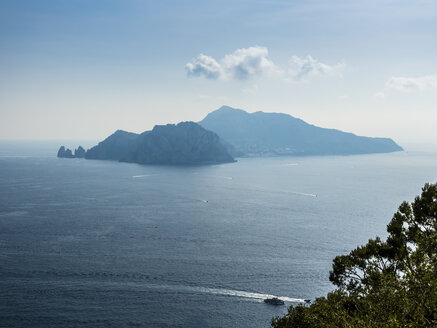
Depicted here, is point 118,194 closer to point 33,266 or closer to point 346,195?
point 33,266

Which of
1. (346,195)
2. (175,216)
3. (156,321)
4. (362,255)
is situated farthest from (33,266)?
(346,195)

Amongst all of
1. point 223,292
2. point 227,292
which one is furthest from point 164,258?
point 227,292

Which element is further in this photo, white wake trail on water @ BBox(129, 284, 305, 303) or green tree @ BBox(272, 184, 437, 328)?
white wake trail on water @ BBox(129, 284, 305, 303)

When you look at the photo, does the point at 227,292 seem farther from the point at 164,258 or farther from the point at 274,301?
the point at 164,258

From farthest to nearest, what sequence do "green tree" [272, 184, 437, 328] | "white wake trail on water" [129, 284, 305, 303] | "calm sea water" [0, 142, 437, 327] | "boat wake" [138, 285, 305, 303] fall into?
"white wake trail on water" [129, 284, 305, 303]
"boat wake" [138, 285, 305, 303]
"calm sea water" [0, 142, 437, 327]
"green tree" [272, 184, 437, 328]

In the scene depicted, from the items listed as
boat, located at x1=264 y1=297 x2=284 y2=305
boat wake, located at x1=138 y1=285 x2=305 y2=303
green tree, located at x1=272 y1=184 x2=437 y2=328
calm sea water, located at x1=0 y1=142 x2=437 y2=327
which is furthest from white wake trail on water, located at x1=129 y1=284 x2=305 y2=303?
green tree, located at x1=272 y1=184 x2=437 y2=328

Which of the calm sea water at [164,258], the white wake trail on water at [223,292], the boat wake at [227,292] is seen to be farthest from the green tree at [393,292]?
the white wake trail on water at [223,292]

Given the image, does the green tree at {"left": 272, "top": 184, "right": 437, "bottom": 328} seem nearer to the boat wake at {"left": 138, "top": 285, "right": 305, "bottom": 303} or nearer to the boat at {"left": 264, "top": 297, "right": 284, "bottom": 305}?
the boat at {"left": 264, "top": 297, "right": 284, "bottom": 305}

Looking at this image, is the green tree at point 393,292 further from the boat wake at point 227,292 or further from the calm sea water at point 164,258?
the boat wake at point 227,292

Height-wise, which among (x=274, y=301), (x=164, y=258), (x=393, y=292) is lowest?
(x=274, y=301)

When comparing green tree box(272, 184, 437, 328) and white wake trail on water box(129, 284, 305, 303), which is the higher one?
green tree box(272, 184, 437, 328)
